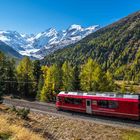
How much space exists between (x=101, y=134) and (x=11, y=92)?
52779mm

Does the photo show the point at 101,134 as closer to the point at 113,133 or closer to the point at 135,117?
the point at 113,133

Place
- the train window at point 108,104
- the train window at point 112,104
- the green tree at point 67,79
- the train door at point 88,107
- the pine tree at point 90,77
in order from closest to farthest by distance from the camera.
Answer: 1. the train window at point 112,104
2. the train window at point 108,104
3. the train door at point 88,107
4. the pine tree at point 90,77
5. the green tree at point 67,79

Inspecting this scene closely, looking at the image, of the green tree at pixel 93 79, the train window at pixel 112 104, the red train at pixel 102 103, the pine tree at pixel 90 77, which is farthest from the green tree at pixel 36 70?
the train window at pixel 112 104

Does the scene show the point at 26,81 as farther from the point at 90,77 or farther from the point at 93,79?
the point at 93,79

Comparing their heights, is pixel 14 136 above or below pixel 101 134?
above

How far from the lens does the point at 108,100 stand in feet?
128

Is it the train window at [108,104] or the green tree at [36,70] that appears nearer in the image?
the train window at [108,104]

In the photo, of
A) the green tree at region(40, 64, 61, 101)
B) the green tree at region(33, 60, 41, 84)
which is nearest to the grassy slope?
the green tree at region(40, 64, 61, 101)

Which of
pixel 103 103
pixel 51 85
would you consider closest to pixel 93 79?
pixel 51 85

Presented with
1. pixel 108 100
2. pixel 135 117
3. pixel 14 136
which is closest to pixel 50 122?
pixel 108 100

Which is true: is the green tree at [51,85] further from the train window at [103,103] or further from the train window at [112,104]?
the train window at [112,104]

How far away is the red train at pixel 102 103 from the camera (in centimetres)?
3625

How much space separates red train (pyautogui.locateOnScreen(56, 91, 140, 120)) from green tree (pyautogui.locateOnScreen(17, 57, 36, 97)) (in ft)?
100

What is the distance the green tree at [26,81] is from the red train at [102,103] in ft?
100
